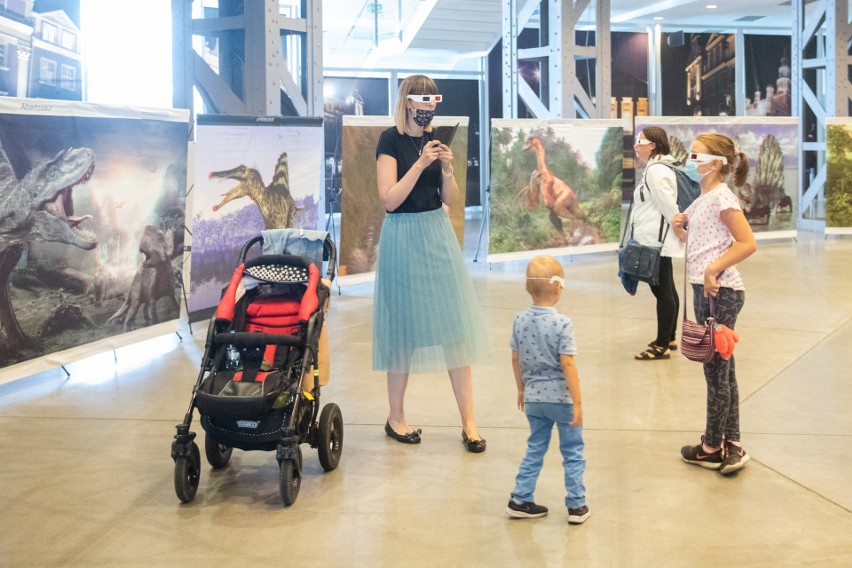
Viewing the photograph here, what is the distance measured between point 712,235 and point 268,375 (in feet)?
Answer: 6.17

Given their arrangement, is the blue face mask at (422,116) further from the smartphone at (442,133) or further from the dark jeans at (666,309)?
the dark jeans at (666,309)

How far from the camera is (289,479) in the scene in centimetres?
365

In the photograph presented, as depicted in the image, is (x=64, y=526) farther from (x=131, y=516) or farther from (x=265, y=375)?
(x=265, y=375)

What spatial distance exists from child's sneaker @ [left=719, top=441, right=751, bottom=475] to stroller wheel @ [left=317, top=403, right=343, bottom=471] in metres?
1.60

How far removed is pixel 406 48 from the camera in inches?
717

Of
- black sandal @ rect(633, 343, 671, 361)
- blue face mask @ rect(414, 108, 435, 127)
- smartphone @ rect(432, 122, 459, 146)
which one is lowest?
black sandal @ rect(633, 343, 671, 361)

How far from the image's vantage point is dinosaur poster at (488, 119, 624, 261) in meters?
10.5

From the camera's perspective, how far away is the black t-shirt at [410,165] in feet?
14.0

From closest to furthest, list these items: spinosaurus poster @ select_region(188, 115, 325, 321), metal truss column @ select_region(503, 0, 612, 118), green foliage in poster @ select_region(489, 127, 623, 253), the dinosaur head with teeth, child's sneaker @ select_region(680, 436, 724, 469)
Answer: child's sneaker @ select_region(680, 436, 724, 469) → the dinosaur head with teeth → spinosaurus poster @ select_region(188, 115, 325, 321) → green foliage in poster @ select_region(489, 127, 623, 253) → metal truss column @ select_region(503, 0, 612, 118)

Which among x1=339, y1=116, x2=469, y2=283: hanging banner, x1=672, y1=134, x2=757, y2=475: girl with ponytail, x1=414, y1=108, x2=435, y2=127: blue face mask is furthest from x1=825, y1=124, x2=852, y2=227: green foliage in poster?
x1=414, y1=108, x2=435, y2=127: blue face mask

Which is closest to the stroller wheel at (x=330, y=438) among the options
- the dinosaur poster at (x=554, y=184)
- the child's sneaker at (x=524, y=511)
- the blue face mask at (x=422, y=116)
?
the child's sneaker at (x=524, y=511)

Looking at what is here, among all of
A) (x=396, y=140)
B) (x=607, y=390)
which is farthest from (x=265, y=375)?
(x=607, y=390)

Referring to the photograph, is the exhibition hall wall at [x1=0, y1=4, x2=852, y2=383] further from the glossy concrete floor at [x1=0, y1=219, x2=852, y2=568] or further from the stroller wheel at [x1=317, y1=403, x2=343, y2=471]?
the stroller wheel at [x1=317, y1=403, x2=343, y2=471]

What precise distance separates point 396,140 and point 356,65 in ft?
52.5
